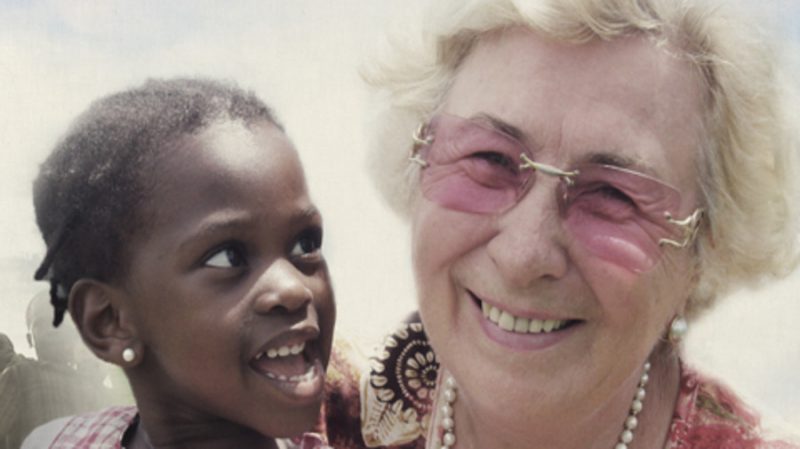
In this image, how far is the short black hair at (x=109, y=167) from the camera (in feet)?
9.14

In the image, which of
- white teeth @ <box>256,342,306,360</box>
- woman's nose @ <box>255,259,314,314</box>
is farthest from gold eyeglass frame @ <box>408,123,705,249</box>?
white teeth @ <box>256,342,306,360</box>

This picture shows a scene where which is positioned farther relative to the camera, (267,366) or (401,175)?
(401,175)

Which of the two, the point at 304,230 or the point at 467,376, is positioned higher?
the point at 304,230

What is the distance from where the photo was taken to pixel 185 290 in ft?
8.85

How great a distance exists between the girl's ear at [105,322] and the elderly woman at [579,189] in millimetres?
844

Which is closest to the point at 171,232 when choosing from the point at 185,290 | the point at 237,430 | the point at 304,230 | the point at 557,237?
the point at 185,290

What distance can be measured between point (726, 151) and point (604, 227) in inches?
16.8

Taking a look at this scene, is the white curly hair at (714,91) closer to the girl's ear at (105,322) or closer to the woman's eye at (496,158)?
the woman's eye at (496,158)

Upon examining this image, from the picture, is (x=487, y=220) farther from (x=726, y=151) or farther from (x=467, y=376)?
(x=726, y=151)

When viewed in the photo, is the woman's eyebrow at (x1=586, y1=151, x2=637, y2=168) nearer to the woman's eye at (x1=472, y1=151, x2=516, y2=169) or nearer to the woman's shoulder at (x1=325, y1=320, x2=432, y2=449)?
the woman's eye at (x1=472, y1=151, x2=516, y2=169)

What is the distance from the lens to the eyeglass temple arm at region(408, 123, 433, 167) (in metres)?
2.89

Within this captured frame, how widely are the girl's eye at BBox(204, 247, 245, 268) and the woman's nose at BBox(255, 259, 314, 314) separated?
0.08m

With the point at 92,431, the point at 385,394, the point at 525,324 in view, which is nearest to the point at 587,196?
the point at 525,324

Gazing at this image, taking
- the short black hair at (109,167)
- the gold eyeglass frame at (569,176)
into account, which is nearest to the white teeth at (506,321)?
the gold eyeglass frame at (569,176)
